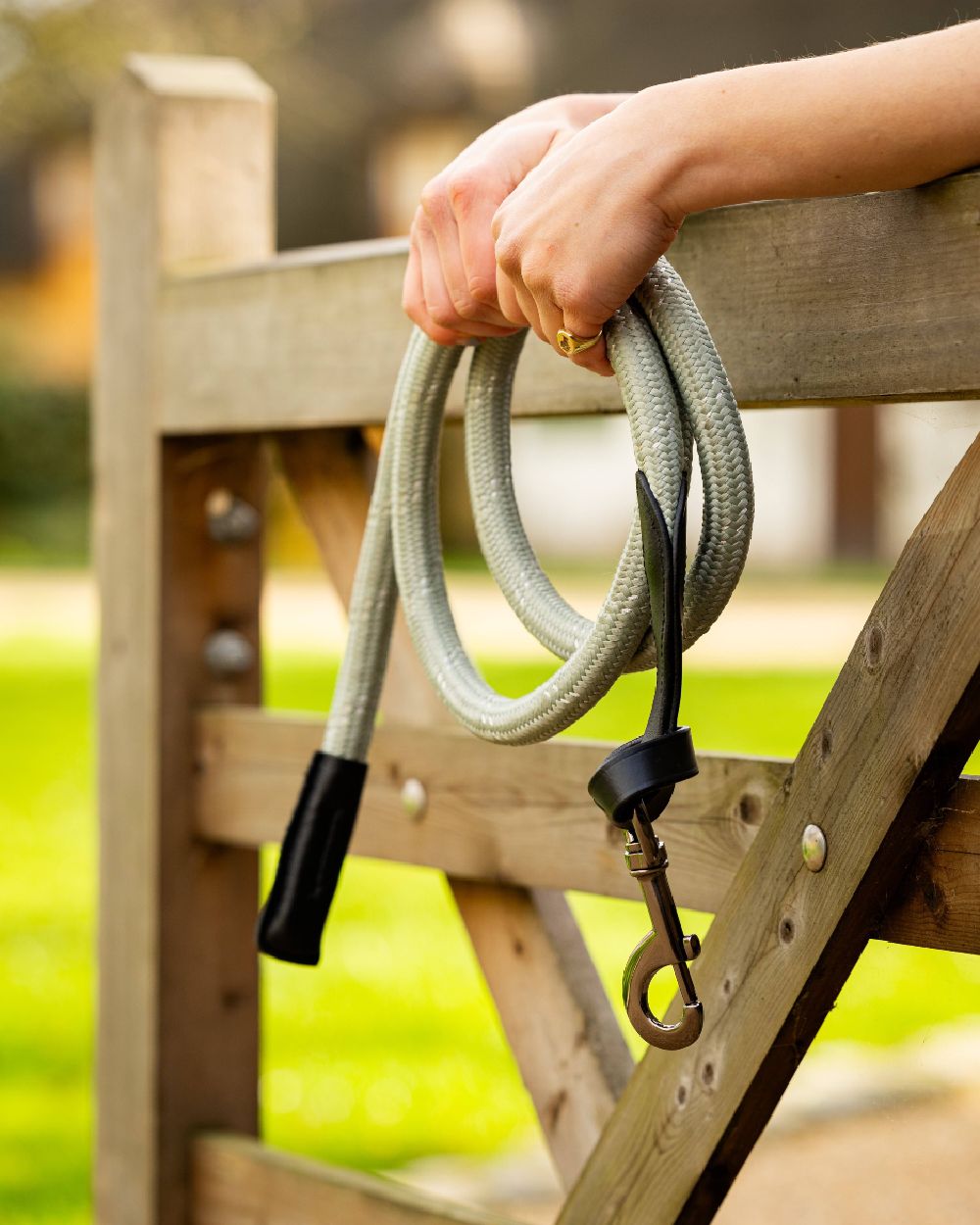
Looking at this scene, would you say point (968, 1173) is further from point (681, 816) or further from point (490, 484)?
point (490, 484)

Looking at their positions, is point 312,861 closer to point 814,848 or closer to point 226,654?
point 814,848

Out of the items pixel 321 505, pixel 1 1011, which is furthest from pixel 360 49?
pixel 321 505

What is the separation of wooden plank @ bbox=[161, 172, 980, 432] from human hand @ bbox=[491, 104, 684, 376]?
132mm

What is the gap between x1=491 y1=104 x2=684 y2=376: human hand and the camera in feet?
3.44

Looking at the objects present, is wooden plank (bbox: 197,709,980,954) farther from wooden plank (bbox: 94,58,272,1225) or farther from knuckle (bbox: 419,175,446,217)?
knuckle (bbox: 419,175,446,217)

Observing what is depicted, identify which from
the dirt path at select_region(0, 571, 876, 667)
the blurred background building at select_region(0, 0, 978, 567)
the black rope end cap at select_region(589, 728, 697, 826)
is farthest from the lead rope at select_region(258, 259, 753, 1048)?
the blurred background building at select_region(0, 0, 978, 567)

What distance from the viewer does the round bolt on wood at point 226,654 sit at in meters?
1.93

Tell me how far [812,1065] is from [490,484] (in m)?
2.39

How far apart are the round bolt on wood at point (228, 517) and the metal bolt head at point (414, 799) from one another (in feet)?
1.44

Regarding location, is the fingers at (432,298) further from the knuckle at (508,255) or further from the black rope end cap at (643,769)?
the black rope end cap at (643,769)

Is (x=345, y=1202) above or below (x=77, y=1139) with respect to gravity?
above

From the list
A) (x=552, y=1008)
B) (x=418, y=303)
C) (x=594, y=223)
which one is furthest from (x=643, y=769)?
(x=552, y=1008)

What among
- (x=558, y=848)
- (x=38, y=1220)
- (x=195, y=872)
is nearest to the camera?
(x=558, y=848)

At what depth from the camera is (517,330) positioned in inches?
49.2
